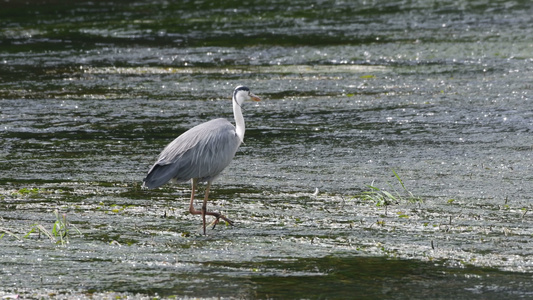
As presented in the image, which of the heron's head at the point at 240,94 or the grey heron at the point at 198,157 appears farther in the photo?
the heron's head at the point at 240,94

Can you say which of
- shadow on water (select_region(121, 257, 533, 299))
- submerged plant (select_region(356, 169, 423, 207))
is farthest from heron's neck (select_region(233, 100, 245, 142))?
shadow on water (select_region(121, 257, 533, 299))

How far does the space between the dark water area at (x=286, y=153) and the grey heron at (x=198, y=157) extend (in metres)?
0.38

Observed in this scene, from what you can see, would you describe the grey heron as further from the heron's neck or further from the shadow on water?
the shadow on water

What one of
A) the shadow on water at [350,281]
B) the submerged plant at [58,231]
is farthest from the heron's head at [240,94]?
the shadow on water at [350,281]

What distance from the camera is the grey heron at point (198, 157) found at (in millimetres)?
8820

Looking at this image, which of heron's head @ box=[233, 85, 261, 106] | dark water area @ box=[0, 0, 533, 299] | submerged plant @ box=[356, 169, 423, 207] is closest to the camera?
dark water area @ box=[0, 0, 533, 299]

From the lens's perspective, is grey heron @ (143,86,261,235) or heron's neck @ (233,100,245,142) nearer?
grey heron @ (143,86,261,235)

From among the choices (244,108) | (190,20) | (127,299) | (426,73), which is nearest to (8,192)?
(127,299)

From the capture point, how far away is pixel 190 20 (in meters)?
24.9

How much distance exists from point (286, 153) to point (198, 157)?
3205mm

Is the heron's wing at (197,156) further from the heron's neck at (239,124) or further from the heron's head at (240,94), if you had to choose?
the heron's head at (240,94)

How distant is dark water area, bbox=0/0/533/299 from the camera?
7176 millimetres

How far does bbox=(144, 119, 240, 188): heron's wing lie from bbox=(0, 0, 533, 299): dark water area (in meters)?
0.44

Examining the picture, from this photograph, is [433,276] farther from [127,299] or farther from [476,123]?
[476,123]
